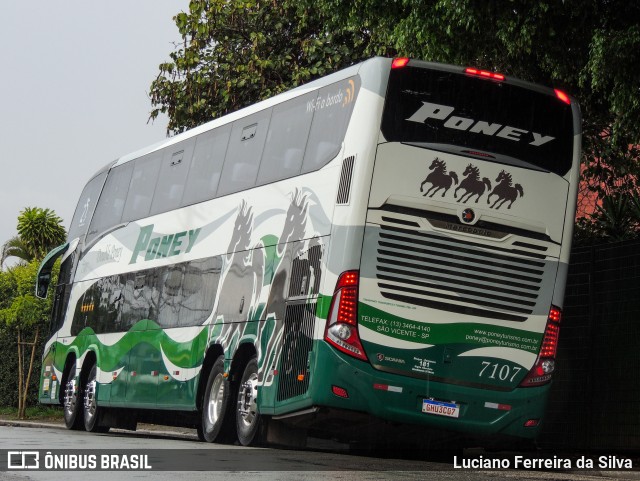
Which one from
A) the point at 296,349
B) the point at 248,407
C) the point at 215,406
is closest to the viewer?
the point at 296,349

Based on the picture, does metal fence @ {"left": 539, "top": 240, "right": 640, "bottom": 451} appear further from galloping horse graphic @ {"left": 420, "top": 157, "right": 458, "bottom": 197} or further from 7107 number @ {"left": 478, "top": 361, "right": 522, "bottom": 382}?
galloping horse graphic @ {"left": 420, "top": 157, "right": 458, "bottom": 197}

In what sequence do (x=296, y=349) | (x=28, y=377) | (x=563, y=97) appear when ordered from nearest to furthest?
(x=296, y=349) < (x=563, y=97) < (x=28, y=377)

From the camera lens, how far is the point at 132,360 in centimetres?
2066

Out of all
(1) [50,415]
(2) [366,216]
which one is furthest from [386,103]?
(1) [50,415]

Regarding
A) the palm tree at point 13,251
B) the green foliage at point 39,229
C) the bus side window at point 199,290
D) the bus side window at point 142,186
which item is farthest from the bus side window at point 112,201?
the palm tree at point 13,251

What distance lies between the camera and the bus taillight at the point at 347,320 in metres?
13.9

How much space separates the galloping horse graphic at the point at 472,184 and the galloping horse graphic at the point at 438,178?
0.13 meters

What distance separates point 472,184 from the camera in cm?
1429

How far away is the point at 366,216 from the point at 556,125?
2.63m

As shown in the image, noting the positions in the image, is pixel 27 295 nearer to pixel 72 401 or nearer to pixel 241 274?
pixel 72 401

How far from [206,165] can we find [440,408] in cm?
614

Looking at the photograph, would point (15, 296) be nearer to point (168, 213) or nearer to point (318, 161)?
point (168, 213)

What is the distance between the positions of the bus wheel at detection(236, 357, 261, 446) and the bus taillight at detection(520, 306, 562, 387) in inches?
133

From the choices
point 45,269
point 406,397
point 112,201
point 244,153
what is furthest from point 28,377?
point 406,397
